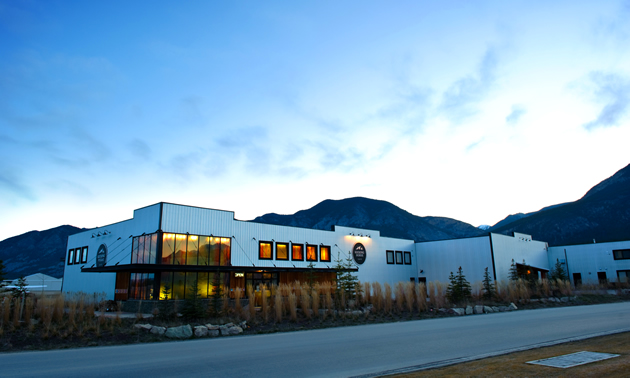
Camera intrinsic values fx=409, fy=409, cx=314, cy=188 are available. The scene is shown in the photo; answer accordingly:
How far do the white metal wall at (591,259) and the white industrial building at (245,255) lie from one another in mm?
114

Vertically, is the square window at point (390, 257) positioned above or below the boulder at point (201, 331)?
above

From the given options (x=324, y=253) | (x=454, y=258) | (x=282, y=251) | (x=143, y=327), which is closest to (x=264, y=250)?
(x=282, y=251)

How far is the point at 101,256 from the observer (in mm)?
35781

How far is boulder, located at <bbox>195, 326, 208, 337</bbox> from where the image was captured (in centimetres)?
1575

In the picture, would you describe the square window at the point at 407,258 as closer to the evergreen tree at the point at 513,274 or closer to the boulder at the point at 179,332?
the evergreen tree at the point at 513,274

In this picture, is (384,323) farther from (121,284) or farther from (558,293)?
(121,284)

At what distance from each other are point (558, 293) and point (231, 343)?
1096 inches

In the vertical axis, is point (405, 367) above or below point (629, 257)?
below

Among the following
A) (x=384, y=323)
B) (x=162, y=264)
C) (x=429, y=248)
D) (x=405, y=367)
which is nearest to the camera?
(x=405, y=367)

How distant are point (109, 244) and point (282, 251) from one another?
14750 millimetres

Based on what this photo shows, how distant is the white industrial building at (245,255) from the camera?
28828mm

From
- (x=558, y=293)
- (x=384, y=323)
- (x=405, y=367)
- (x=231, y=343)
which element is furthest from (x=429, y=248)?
(x=405, y=367)

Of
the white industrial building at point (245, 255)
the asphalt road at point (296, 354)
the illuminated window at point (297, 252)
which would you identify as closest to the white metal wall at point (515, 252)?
the white industrial building at point (245, 255)

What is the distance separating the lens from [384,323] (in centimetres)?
1873
